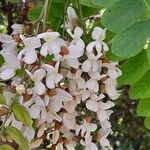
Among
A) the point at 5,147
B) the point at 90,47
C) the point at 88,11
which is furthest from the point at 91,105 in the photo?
the point at 88,11

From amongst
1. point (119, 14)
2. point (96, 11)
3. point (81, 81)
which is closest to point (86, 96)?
point (81, 81)

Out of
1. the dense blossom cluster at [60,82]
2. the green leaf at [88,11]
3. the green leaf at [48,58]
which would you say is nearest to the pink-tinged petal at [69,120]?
the dense blossom cluster at [60,82]

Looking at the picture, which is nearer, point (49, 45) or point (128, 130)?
point (49, 45)

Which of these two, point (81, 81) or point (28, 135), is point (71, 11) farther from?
point (28, 135)

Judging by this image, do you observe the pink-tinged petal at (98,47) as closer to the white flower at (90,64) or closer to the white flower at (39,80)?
the white flower at (90,64)

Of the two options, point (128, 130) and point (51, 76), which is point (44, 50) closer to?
point (51, 76)

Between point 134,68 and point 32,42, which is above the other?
point 32,42
